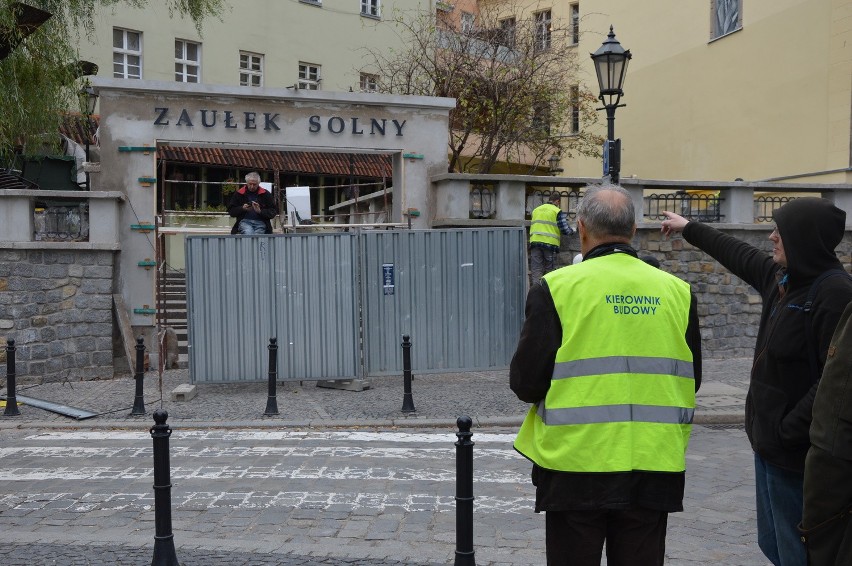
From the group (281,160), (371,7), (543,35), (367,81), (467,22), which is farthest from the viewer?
(371,7)

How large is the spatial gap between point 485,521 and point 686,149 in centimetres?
2338

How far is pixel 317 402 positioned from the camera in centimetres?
1157

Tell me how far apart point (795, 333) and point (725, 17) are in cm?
2441

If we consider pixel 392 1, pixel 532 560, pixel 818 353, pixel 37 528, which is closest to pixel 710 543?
pixel 532 560

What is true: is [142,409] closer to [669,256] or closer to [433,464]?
[433,464]

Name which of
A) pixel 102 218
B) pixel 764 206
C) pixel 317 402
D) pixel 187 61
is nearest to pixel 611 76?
pixel 317 402

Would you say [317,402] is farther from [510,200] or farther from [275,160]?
[275,160]

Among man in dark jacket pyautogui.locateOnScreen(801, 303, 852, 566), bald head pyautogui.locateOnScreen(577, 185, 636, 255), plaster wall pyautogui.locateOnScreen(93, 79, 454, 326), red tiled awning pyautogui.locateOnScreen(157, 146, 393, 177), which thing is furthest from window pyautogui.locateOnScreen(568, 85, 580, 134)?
man in dark jacket pyautogui.locateOnScreen(801, 303, 852, 566)

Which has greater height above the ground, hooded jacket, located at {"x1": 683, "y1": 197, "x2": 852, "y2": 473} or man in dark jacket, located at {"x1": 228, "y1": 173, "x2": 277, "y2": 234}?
man in dark jacket, located at {"x1": 228, "y1": 173, "x2": 277, "y2": 234}

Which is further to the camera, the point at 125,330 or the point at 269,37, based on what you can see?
the point at 269,37

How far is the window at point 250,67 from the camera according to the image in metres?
30.7

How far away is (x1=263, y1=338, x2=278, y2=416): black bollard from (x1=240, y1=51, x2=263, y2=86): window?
2114cm

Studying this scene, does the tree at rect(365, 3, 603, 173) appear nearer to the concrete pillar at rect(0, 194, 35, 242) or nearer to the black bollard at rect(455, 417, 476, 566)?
the concrete pillar at rect(0, 194, 35, 242)

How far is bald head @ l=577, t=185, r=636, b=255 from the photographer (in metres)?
3.49
